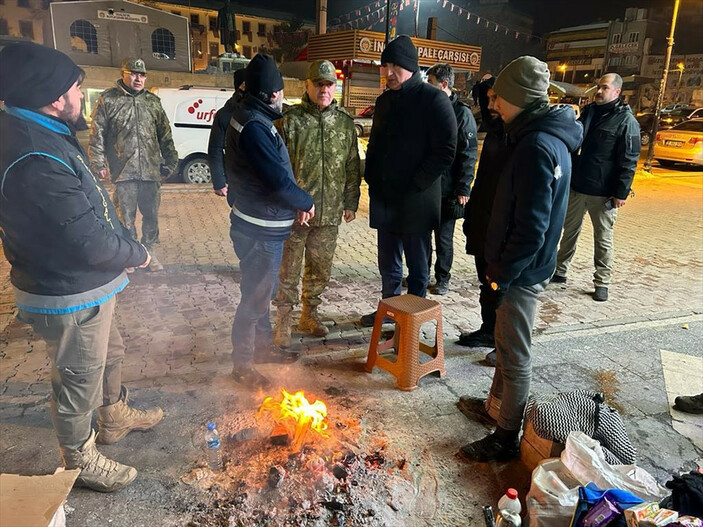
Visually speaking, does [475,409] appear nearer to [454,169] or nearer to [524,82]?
[524,82]

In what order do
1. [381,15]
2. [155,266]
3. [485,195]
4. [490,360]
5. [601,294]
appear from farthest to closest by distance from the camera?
[381,15], [155,266], [601,294], [490,360], [485,195]

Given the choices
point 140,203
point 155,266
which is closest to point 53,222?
point 140,203

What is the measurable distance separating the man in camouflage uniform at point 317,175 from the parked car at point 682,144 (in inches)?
657

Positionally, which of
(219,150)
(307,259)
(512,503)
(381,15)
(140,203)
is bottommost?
(512,503)

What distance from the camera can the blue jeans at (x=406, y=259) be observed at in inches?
174

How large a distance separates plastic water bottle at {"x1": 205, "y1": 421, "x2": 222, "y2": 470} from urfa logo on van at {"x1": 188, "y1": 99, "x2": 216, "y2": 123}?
9116 millimetres

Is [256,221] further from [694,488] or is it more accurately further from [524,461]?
[694,488]

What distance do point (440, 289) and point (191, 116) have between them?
24.9ft

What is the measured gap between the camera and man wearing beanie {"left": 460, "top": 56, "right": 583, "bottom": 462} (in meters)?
2.66

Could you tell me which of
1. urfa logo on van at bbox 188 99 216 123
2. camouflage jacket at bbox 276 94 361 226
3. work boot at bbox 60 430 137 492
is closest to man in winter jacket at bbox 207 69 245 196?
camouflage jacket at bbox 276 94 361 226

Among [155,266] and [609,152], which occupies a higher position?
[609,152]

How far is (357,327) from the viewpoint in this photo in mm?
4832

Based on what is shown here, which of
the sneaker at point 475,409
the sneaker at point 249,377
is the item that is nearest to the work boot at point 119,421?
the sneaker at point 249,377

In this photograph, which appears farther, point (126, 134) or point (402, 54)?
point (126, 134)
